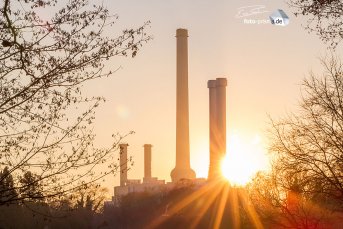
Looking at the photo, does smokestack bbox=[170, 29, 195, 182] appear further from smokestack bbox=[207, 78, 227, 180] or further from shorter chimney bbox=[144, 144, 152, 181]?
shorter chimney bbox=[144, 144, 152, 181]

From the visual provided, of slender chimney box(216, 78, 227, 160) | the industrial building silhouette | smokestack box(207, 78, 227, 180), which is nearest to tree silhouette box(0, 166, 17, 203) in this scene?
the industrial building silhouette

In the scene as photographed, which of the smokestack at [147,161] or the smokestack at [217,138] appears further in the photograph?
the smokestack at [147,161]

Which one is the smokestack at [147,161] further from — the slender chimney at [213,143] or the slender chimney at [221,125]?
the slender chimney at [221,125]

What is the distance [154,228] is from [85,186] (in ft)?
200

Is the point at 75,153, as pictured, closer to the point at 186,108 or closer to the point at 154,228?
the point at 154,228

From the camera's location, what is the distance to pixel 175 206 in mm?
72812

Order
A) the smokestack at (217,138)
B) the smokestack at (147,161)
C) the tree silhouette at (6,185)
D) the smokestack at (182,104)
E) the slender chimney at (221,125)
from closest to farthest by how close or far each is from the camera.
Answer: the tree silhouette at (6,185), the smokestack at (182,104), the smokestack at (217,138), the slender chimney at (221,125), the smokestack at (147,161)

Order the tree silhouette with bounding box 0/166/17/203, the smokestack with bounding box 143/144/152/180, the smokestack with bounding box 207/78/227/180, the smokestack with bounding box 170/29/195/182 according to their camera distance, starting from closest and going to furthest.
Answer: the tree silhouette with bounding box 0/166/17/203
the smokestack with bounding box 170/29/195/182
the smokestack with bounding box 207/78/227/180
the smokestack with bounding box 143/144/152/180

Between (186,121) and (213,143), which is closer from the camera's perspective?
(186,121)

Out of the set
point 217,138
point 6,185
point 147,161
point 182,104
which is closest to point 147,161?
point 147,161

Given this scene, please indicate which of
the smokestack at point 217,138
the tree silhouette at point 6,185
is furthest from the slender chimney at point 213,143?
the tree silhouette at point 6,185

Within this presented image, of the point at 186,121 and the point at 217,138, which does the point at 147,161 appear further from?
the point at 186,121

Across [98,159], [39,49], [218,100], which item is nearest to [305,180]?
[98,159]

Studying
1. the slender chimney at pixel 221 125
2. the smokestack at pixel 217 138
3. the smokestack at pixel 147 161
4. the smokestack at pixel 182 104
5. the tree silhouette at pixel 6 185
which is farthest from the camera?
the smokestack at pixel 147 161
